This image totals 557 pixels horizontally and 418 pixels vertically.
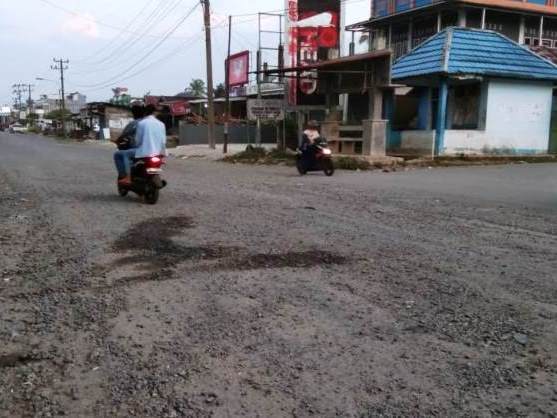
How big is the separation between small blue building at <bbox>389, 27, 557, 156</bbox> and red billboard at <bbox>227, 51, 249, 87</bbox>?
9.79m

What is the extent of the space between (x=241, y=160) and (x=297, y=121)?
5.49 m

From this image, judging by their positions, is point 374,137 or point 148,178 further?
point 374,137

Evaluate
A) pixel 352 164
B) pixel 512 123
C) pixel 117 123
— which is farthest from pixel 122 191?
pixel 117 123

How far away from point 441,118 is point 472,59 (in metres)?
2.70

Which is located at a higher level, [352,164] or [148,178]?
[148,178]

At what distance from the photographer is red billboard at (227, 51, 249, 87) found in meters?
32.3

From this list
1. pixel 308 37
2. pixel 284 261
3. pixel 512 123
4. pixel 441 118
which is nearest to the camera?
pixel 284 261

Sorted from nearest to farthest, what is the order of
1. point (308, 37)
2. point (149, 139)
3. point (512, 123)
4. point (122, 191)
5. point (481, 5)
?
point (149, 139)
point (122, 191)
point (512, 123)
point (308, 37)
point (481, 5)

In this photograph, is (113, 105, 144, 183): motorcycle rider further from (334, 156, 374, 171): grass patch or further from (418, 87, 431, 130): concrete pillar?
(418, 87, 431, 130): concrete pillar

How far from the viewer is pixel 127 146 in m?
10.9

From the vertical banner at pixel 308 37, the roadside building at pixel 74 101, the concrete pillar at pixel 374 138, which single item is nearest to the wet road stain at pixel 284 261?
the concrete pillar at pixel 374 138

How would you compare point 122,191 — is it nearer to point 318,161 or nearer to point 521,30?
point 318,161

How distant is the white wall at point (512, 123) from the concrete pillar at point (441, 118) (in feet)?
1.02

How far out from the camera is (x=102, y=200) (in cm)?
1058
